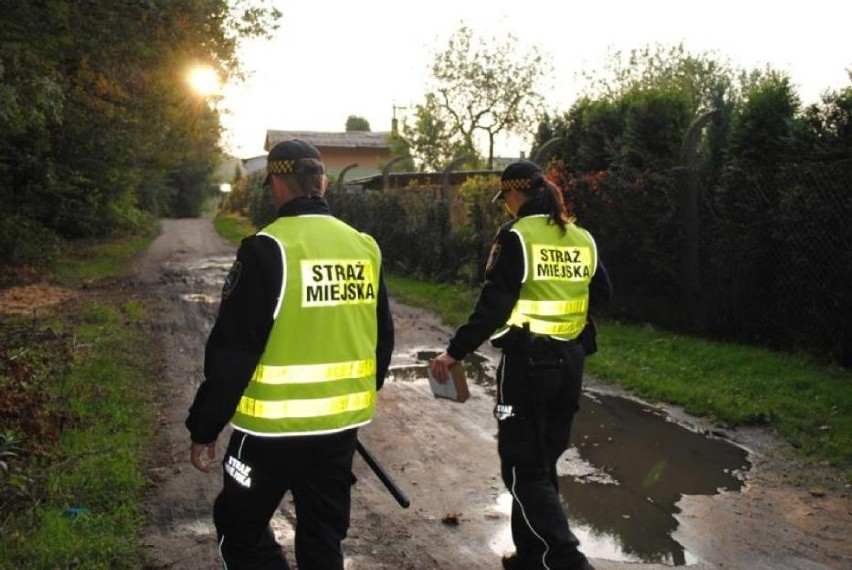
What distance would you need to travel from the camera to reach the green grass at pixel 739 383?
6.66m

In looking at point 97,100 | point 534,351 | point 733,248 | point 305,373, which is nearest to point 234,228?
point 97,100

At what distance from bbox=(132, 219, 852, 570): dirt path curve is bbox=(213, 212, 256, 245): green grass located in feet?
83.3

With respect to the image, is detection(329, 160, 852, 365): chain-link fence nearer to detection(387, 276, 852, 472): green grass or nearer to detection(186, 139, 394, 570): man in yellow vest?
detection(387, 276, 852, 472): green grass

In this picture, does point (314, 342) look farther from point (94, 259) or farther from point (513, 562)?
point (94, 259)

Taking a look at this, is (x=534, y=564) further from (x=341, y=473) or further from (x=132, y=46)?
(x=132, y=46)

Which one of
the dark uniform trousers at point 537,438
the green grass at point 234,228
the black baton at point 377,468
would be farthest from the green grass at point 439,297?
the green grass at point 234,228

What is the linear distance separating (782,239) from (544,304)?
5709 millimetres

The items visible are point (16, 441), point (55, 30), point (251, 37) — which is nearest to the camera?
point (16, 441)

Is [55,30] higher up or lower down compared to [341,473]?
higher up

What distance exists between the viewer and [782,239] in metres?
8.72

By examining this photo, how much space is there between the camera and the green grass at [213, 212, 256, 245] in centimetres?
3381

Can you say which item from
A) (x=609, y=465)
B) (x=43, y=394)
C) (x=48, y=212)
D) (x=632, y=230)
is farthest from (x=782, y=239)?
(x=48, y=212)

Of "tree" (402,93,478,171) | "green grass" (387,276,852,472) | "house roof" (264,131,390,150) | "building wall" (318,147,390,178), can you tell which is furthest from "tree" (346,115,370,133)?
"green grass" (387,276,852,472)

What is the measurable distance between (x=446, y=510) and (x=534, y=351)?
1.63 m
